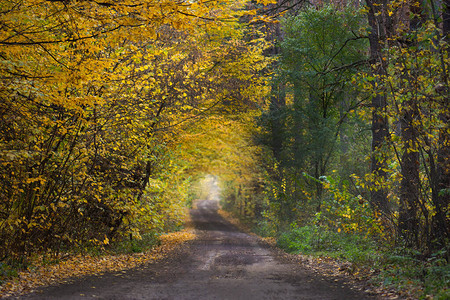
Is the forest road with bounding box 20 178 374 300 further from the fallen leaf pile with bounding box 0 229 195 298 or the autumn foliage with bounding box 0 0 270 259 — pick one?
the autumn foliage with bounding box 0 0 270 259

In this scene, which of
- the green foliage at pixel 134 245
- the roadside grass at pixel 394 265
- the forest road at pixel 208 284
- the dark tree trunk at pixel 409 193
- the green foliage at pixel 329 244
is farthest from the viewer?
the green foliage at pixel 134 245

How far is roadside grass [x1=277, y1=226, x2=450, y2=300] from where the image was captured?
6.09 metres

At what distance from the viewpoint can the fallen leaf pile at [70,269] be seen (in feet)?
22.9

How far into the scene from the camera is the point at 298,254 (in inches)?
521

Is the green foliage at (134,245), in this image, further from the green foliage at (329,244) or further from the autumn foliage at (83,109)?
the green foliage at (329,244)

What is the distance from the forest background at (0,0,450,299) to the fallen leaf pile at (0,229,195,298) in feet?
1.66

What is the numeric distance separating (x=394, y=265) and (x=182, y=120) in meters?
9.32

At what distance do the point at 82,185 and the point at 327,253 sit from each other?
24.1ft

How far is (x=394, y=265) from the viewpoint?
25.2 feet

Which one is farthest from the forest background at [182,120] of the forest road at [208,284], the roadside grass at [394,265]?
the forest road at [208,284]

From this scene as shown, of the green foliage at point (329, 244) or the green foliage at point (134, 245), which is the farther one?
the green foliage at point (134, 245)

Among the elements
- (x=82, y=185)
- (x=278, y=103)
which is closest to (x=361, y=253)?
(x=82, y=185)

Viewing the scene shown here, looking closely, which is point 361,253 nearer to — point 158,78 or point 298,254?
point 298,254

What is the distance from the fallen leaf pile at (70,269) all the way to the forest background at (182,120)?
51cm
